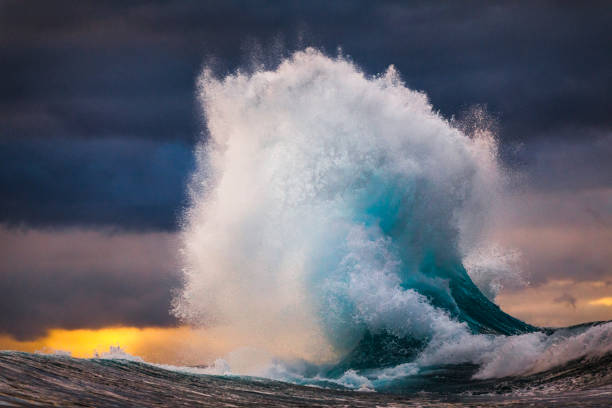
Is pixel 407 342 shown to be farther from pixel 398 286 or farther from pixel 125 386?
pixel 125 386

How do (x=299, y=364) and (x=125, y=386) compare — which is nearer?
(x=125, y=386)

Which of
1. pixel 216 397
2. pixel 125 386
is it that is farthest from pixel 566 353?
pixel 125 386

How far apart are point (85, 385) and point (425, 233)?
28785 mm

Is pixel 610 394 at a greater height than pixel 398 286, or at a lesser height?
lesser

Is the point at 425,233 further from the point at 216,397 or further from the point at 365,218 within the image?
the point at 216,397

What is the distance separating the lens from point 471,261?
50.7 metres

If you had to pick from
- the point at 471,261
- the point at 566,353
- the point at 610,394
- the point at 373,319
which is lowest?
the point at 610,394

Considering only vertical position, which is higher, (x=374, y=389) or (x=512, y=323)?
(x=512, y=323)

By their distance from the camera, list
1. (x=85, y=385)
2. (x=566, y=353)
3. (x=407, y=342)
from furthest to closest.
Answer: (x=407, y=342), (x=566, y=353), (x=85, y=385)

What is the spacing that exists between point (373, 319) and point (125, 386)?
66.1 ft

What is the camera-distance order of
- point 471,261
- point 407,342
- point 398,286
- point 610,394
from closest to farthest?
point 610,394
point 407,342
point 398,286
point 471,261

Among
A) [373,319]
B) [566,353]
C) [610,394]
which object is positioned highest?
[373,319]

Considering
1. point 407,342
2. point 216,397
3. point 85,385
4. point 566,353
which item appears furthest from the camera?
point 407,342

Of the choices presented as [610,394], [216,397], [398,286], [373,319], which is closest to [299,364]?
[373,319]
